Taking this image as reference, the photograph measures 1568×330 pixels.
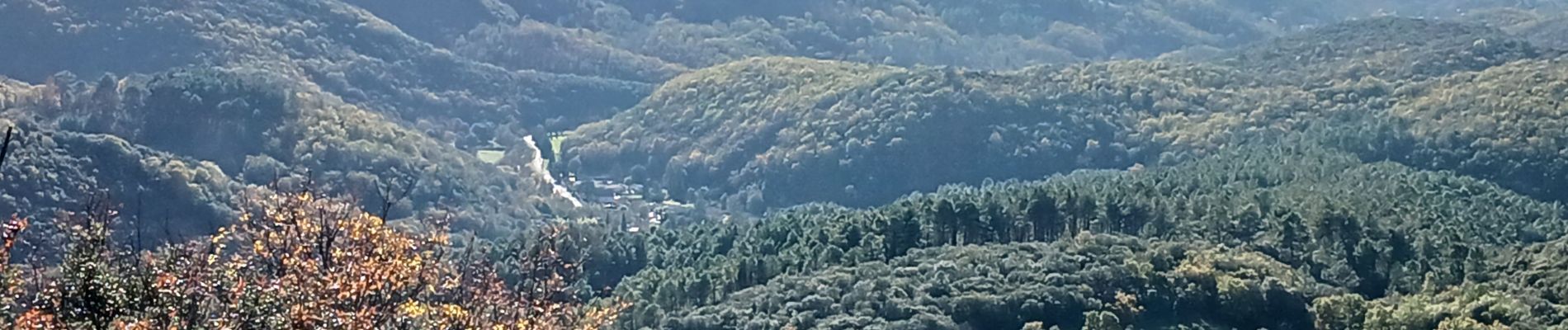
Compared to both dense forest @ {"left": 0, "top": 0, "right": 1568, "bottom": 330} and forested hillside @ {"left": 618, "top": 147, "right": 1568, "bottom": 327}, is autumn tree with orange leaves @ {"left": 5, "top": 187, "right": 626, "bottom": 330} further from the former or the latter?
forested hillside @ {"left": 618, "top": 147, "right": 1568, "bottom": 327}

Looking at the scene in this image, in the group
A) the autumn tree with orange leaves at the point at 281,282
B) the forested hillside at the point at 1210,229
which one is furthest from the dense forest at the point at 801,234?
the forested hillside at the point at 1210,229

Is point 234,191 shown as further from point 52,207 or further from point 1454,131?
point 1454,131

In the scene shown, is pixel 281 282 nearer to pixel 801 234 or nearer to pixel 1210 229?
pixel 1210 229

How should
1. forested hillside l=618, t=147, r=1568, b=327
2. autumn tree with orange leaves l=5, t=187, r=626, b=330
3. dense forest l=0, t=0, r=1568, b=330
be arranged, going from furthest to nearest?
forested hillside l=618, t=147, r=1568, b=327, dense forest l=0, t=0, r=1568, b=330, autumn tree with orange leaves l=5, t=187, r=626, b=330

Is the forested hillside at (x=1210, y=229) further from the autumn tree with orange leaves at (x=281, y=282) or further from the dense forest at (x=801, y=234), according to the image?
the autumn tree with orange leaves at (x=281, y=282)

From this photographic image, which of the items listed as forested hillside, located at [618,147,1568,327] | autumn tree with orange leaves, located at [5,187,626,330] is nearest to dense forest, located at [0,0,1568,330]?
autumn tree with orange leaves, located at [5,187,626,330]

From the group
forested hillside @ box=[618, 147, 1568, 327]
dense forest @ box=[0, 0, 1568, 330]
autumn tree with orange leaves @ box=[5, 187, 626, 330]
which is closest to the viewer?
autumn tree with orange leaves @ box=[5, 187, 626, 330]

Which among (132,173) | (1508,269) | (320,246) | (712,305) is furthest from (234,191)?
(320,246)

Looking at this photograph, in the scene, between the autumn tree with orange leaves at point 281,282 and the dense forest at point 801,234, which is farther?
the dense forest at point 801,234

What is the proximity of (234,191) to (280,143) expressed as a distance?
2450cm

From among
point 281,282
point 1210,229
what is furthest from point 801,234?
point 281,282

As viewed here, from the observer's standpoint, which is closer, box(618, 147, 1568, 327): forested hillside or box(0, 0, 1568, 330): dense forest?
box(0, 0, 1568, 330): dense forest

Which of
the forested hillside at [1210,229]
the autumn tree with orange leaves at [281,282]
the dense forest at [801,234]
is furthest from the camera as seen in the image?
the forested hillside at [1210,229]

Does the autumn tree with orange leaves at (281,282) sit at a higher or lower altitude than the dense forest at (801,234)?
lower
